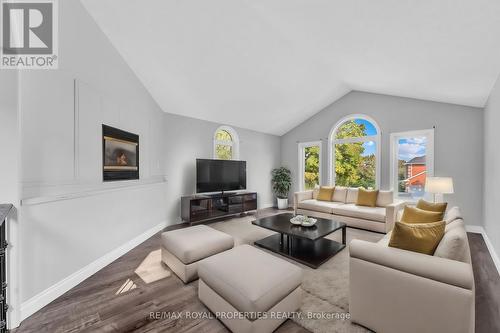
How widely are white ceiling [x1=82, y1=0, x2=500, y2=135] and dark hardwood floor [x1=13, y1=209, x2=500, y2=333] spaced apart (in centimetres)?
252

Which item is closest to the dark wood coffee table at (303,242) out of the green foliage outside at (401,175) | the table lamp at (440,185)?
the table lamp at (440,185)

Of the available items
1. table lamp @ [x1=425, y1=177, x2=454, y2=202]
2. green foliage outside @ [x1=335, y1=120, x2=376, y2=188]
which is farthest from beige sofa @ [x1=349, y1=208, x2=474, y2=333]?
green foliage outside @ [x1=335, y1=120, x2=376, y2=188]

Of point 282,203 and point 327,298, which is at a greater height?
point 282,203

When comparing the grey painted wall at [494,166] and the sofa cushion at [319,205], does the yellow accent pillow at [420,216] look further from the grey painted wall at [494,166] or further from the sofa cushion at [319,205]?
the sofa cushion at [319,205]

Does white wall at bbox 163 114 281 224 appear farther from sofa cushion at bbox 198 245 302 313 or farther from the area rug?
the area rug

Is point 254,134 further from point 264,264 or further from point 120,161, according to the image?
point 264,264

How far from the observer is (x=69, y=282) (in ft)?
7.16

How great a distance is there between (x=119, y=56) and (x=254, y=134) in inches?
150

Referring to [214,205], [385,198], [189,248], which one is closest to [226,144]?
[214,205]

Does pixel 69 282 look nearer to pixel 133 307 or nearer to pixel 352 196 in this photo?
pixel 133 307

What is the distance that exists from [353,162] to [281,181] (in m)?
2.12

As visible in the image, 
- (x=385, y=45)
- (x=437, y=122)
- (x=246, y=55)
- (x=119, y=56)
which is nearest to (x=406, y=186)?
(x=437, y=122)

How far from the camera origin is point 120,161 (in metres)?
3.16

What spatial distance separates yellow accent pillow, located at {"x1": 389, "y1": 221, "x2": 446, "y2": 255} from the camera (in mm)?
1566
